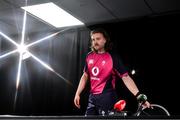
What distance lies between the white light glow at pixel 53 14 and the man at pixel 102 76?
2.11m

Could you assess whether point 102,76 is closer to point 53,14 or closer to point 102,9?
point 102,9

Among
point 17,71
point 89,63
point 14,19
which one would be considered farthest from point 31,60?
point 89,63

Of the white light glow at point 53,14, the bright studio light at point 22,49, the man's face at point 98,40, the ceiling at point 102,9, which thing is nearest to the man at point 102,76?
the man's face at point 98,40

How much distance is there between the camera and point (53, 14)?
4656 mm

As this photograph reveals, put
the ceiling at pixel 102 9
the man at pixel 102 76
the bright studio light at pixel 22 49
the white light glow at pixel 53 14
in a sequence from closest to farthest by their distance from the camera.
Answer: the man at pixel 102 76 < the ceiling at pixel 102 9 < the white light glow at pixel 53 14 < the bright studio light at pixel 22 49

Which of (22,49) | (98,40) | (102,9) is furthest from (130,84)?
(22,49)

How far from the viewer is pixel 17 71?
5.57 meters

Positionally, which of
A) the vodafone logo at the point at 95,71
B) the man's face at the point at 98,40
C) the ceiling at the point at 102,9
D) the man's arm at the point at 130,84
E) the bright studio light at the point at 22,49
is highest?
the ceiling at the point at 102,9

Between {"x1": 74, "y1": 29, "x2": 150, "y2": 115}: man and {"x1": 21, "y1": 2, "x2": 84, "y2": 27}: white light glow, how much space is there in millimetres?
2106

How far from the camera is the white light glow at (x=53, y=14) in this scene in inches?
173

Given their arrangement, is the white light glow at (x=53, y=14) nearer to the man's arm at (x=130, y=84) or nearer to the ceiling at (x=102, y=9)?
the ceiling at (x=102, y=9)

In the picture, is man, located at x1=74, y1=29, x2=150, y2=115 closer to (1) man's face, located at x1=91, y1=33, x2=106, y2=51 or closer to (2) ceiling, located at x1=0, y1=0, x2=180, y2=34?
(1) man's face, located at x1=91, y1=33, x2=106, y2=51

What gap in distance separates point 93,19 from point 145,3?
94 centimetres

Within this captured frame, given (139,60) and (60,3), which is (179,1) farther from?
(60,3)
